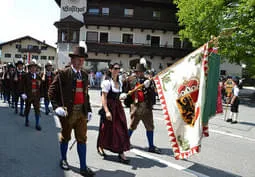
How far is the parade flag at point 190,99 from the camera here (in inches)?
161

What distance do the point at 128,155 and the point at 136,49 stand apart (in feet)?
86.8

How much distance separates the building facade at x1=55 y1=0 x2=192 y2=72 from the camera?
30.9 m

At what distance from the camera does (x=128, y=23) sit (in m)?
31.2

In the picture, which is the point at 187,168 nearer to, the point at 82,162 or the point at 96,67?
the point at 82,162

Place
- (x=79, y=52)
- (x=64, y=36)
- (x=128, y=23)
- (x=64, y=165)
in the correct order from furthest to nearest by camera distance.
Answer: (x=64, y=36)
(x=128, y=23)
(x=64, y=165)
(x=79, y=52)

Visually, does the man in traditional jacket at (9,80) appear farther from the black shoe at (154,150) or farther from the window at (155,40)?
the window at (155,40)

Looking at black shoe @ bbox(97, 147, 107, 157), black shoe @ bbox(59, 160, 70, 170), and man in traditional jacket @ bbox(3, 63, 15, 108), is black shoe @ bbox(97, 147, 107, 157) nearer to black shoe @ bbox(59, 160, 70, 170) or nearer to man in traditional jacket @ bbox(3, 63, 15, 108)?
black shoe @ bbox(59, 160, 70, 170)

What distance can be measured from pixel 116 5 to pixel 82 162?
29.6m

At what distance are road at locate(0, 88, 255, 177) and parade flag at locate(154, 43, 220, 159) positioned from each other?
0.89 metres

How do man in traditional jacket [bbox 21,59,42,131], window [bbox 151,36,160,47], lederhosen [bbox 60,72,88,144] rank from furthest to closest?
1. window [bbox 151,36,160,47]
2. man in traditional jacket [bbox 21,59,42,131]
3. lederhosen [bbox 60,72,88,144]

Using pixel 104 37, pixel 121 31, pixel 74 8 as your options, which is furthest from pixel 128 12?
pixel 74 8

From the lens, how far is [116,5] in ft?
105

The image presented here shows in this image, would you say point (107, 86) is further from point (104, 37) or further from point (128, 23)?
point (104, 37)

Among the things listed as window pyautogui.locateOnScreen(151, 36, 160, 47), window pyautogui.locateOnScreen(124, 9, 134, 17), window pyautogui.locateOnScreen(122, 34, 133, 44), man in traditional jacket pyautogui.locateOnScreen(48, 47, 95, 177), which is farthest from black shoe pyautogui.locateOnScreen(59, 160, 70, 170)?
window pyautogui.locateOnScreen(124, 9, 134, 17)
